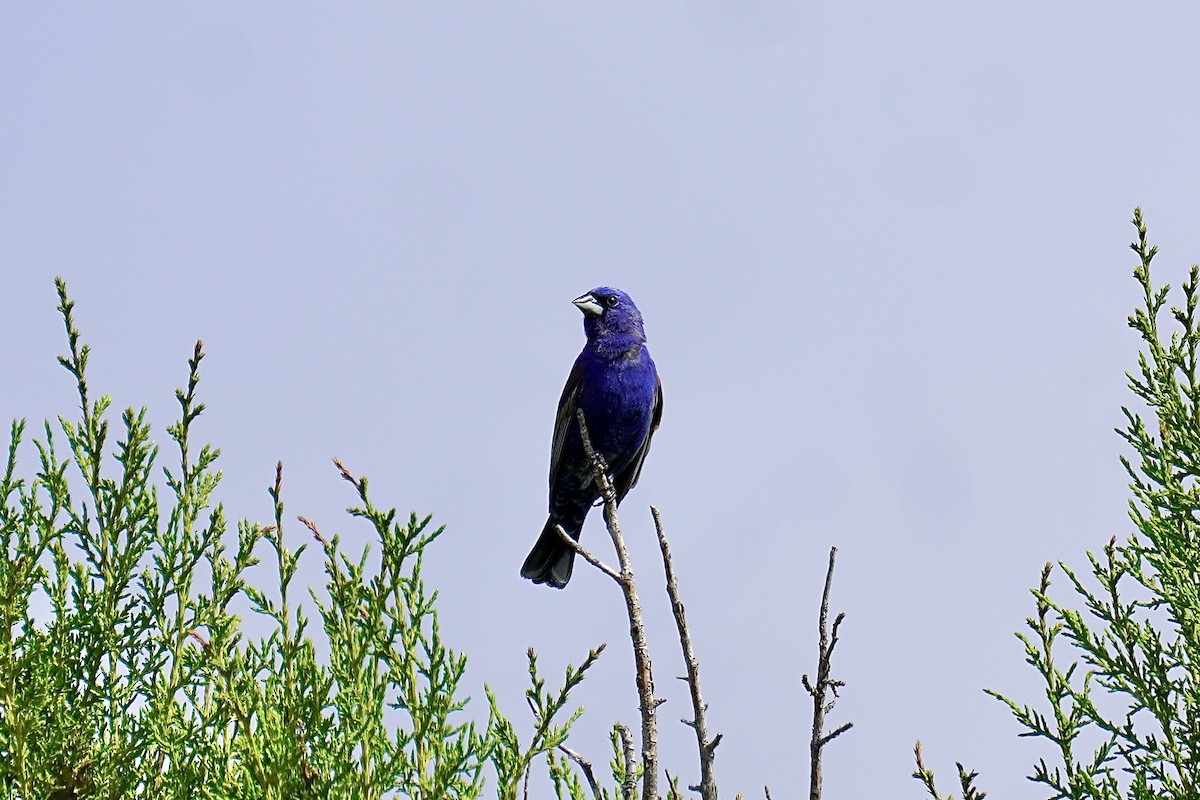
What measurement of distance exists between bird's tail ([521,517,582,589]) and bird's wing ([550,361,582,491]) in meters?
0.35

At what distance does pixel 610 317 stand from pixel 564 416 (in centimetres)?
68

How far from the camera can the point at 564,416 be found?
7934 mm

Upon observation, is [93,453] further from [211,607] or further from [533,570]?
[533,570]

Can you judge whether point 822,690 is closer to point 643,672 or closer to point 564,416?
point 643,672

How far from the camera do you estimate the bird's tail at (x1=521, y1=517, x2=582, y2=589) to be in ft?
26.6

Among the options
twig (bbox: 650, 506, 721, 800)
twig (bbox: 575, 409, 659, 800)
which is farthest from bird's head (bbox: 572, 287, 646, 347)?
twig (bbox: 650, 506, 721, 800)

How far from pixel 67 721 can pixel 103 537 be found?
0.61 metres

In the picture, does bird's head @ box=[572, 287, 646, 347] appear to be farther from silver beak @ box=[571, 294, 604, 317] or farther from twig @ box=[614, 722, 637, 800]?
twig @ box=[614, 722, 637, 800]

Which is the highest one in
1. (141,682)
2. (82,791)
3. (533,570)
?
(533,570)

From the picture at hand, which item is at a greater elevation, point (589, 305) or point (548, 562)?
point (589, 305)

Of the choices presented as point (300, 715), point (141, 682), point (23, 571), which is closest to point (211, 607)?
point (141, 682)

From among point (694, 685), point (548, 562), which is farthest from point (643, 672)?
point (548, 562)

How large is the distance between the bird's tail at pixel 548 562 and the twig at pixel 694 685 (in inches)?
173

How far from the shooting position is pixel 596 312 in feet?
26.5
